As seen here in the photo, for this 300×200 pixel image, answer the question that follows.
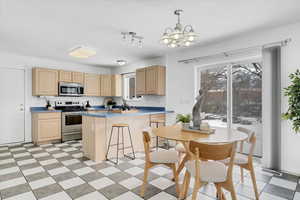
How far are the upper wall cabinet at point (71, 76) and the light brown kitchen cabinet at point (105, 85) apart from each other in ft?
2.43

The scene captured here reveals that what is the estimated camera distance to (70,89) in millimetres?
5277

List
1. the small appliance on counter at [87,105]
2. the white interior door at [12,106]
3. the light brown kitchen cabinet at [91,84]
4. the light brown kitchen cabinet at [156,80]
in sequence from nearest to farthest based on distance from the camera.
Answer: the white interior door at [12,106], the light brown kitchen cabinet at [156,80], the light brown kitchen cabinet at [91,84], the small appliance on counter at [87,105]

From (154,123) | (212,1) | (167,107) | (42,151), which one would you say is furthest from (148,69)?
(42,151)

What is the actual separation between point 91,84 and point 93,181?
152 inches

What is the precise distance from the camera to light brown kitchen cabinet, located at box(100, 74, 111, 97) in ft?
20.0

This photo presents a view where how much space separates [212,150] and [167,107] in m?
3.11

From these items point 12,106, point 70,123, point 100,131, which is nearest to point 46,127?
point 70,123

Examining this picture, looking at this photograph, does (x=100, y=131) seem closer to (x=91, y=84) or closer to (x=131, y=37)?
(x=131, y=37)

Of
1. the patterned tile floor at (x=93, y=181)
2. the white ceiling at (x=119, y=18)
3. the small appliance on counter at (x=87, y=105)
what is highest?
the white ceiling at (x=119, y=18)

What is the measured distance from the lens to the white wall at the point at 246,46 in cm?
275

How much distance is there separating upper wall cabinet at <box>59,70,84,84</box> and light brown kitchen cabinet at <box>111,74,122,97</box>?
3.51 ft

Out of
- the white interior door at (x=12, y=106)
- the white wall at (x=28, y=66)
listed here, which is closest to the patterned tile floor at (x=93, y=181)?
the white interior door at (x=12, y=106)

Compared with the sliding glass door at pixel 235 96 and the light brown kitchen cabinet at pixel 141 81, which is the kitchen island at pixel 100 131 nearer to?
the light brown kitchen cabinet at pixel 141 81

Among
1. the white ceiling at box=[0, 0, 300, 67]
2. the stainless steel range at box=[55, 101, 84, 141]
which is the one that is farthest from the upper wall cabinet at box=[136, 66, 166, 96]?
the stainless steel range at box=[55, 101, 84, 141]
